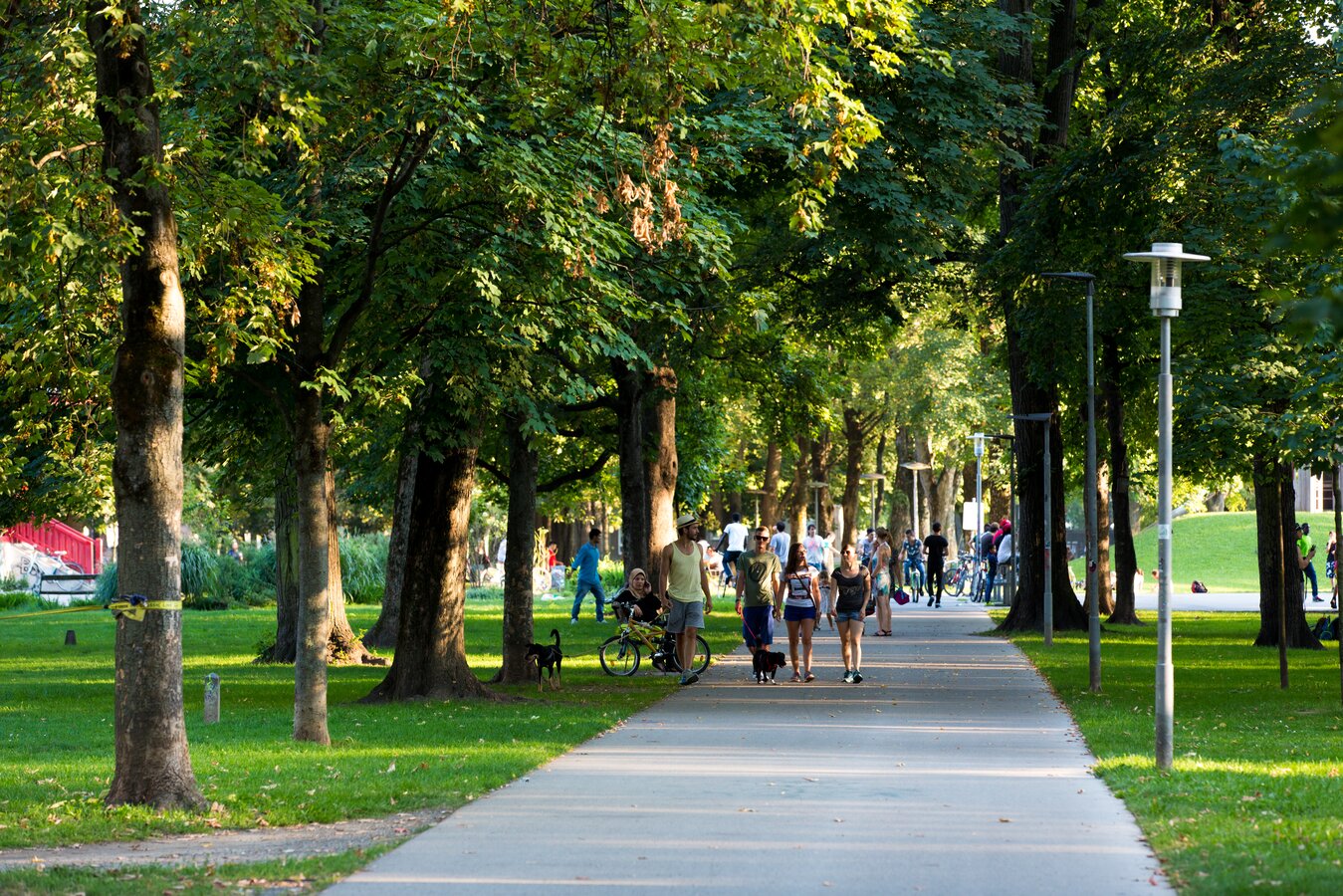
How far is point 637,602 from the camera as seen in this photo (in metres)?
24.1

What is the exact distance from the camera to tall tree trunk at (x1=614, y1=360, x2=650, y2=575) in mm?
29031

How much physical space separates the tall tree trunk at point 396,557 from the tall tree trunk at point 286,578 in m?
1.53

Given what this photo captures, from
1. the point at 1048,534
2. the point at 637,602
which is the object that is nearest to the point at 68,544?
the point at 1048,534

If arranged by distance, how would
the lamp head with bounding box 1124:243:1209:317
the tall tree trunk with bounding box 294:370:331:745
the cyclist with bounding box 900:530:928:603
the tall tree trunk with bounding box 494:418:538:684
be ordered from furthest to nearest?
the cyclist with bounding box 900:530:928:603, the tall tree trunk with bounding box 494:418:538:684, the tall tree trunk with bounding box 294:370:331:745, the lamp head with bounding box 1124:243:1209:317

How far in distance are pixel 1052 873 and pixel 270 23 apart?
774 centimetres

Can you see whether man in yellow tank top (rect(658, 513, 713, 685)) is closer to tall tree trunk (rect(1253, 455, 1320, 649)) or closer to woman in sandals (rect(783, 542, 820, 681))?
woman in sandals (rect(783, 542, 820, 681))

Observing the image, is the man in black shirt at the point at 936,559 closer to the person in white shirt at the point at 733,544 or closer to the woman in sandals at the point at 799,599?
the person in white shirt at the point at 733,544

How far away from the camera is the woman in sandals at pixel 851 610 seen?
21250 mm

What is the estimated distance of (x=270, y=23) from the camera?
1230cm

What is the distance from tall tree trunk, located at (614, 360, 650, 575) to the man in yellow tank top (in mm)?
6934

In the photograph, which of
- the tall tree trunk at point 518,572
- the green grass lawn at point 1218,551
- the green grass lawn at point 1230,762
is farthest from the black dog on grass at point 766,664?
the green grass lawn at point 1218,551

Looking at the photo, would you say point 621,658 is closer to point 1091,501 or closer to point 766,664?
point 766,664

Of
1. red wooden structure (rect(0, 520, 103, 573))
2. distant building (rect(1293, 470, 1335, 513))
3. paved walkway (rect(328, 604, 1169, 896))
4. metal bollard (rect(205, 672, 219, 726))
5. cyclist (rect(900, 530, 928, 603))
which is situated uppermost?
distant building (rect(1293, 470, 1335, 513))

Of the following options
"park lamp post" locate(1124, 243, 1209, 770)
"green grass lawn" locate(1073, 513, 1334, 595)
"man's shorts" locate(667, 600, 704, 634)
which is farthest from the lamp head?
"green grass lawn" locate(1073, 513, 1334, 595)
